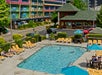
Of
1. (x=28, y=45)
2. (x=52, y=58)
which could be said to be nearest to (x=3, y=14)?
(x=28, y=45)

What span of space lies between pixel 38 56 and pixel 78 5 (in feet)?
201

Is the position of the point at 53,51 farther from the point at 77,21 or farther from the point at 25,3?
the point at 25,3

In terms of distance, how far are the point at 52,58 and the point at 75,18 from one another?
1342 inches

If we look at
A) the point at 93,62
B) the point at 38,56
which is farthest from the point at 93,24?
the point at 93,62

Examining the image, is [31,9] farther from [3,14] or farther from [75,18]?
[3,14]

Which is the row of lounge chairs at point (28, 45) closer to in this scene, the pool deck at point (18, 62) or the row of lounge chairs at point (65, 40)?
the pool deck at point (18, 62)

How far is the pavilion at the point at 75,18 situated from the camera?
216 feet

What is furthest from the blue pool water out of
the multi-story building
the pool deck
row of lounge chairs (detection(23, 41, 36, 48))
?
the multi-story building

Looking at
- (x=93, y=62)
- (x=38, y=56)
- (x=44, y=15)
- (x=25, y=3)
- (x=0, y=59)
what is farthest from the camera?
(x=44, y=15)

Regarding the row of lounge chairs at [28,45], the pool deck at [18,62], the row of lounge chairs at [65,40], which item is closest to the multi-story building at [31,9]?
the row of lounge chairs at [65,40]

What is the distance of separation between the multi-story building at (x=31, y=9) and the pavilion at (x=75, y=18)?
1739 cm

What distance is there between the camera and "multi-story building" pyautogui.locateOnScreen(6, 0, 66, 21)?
8181 centimetres

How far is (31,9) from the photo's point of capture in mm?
94625

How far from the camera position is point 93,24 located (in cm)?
6531
